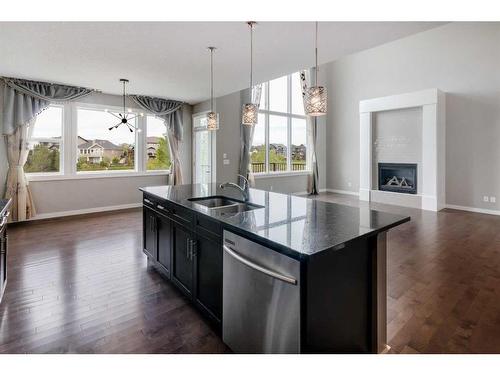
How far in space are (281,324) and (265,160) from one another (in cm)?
669

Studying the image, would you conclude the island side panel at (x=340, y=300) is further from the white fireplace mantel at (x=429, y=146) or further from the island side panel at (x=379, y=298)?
the white fireplace mantel at (x=429, y=146)

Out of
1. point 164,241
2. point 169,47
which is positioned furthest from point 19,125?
point 164,241

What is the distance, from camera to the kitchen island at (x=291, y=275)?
1413 mm

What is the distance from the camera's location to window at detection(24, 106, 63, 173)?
213 inches

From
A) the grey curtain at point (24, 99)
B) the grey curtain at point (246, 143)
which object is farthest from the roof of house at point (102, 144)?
the grey curtain at point (246, 143)

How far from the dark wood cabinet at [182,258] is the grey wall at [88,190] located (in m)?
4.34

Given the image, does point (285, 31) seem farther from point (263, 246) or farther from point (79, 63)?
point (79, 63)

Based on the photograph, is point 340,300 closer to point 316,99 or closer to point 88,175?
point 316,99

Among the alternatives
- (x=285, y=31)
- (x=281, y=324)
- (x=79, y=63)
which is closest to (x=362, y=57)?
(x=285, y=31)

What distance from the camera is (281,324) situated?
147 cm

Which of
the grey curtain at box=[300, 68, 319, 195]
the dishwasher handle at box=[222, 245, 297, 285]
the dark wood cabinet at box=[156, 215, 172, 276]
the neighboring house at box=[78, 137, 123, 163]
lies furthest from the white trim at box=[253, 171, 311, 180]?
the dishwasher handle at box=[222, 245, 297, 285]

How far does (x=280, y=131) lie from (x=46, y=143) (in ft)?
18.3

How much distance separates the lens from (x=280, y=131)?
836 cm

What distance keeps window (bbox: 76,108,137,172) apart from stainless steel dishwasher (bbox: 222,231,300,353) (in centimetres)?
542
